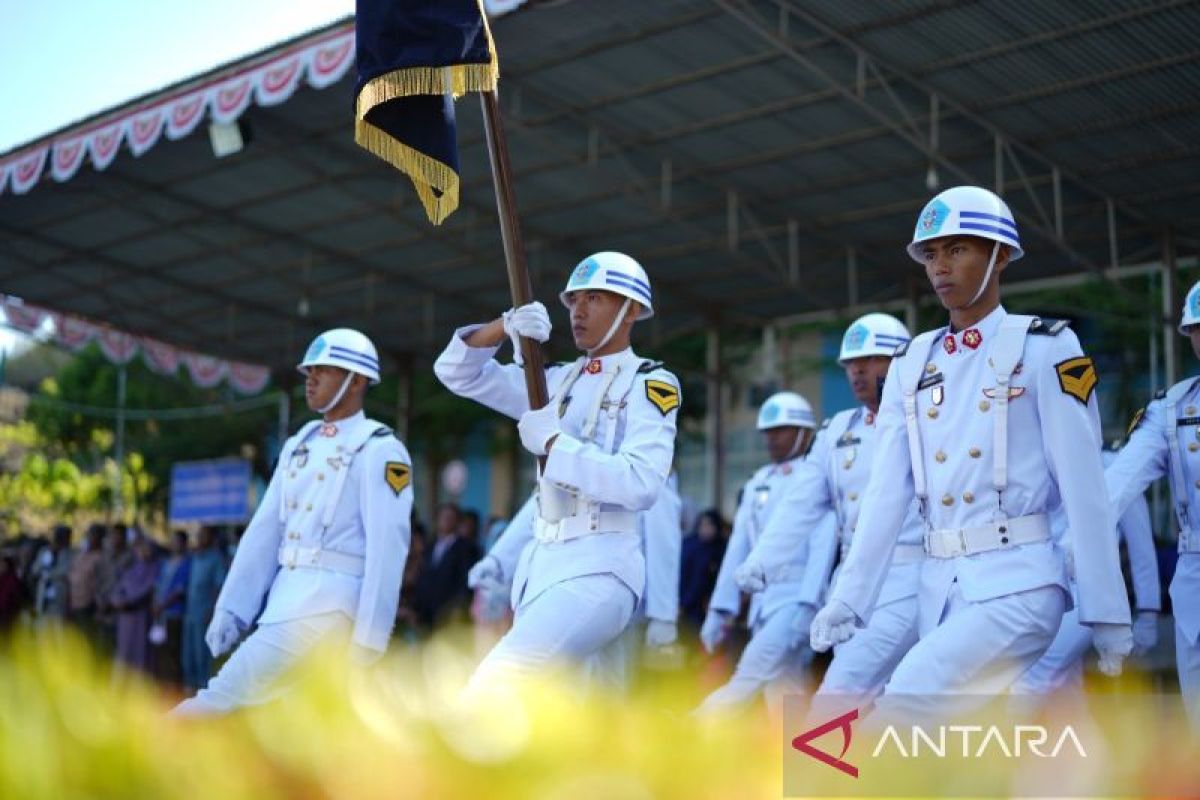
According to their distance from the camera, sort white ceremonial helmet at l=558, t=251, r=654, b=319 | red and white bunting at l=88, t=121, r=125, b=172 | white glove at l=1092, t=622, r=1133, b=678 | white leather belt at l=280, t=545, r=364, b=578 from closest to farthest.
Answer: white glove at l=1092, t=622, r=1133, b=678
white ceremonial helmet at l=558, t=251, r=654, b=319
white leather belt at l=280, t=545, r=364, b=578
red and white bunting at l=88, t=121, r=125, b=172

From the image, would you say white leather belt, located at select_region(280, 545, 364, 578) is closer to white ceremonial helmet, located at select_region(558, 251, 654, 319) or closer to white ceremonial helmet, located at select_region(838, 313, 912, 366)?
white ceremonial helmet, located at select_region(558, 251, 654, 319)

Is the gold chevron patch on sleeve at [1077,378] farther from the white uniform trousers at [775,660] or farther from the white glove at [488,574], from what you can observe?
the white uniform trousers at [775,660]

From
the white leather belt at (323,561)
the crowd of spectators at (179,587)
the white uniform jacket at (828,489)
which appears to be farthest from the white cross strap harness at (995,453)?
the crowd of spectators at (179,587)

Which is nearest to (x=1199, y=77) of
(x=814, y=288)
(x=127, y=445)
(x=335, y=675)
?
(x=814, y=288)

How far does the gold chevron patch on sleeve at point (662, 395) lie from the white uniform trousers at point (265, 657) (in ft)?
6.93

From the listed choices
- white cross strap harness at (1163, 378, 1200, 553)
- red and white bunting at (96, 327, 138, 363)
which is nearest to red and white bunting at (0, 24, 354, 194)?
red and white bunting at (96, 327, 138, 363)

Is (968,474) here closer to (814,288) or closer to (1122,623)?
(1122,623)

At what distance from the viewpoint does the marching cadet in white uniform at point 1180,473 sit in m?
6.86

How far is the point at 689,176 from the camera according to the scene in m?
18.4

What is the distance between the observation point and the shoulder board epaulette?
198 inches

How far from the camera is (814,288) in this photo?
22188 millimetres

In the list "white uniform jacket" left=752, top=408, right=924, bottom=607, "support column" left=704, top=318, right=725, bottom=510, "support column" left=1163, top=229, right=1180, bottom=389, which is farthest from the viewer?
"support column" left=704, top=318, right=725, bottom=510

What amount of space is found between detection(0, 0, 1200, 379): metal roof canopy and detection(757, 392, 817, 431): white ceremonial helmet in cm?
453

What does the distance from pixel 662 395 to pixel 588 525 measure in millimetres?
679
